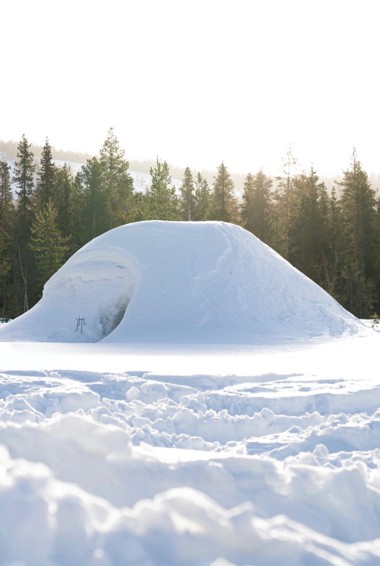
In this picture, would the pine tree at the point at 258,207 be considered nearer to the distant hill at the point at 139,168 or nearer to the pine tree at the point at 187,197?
the pine tree at the point at 187,197

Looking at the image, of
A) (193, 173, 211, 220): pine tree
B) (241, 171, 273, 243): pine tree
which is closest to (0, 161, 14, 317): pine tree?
(193, 173, 211, 220): pine tree

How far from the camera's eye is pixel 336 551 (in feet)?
9.47

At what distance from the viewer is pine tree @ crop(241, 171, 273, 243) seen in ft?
137

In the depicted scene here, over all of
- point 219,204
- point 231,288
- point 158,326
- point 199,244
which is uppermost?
point 219,204

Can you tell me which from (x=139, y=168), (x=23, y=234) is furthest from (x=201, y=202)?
(x=139, y=168)

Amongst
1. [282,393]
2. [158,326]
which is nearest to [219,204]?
[158,326]

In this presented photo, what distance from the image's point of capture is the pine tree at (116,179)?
3978cm

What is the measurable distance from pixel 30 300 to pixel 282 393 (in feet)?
112

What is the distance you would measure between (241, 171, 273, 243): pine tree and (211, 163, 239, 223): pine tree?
1.01 metres

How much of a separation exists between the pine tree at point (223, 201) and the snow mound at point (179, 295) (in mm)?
24093

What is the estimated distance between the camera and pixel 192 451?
12.7 ft

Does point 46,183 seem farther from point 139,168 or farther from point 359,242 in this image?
point 139,168

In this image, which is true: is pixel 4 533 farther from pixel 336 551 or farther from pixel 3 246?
pixel 3 246

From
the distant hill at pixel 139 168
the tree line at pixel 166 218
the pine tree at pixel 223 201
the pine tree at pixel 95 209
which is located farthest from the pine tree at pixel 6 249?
the distant hill at pixel 139 168
